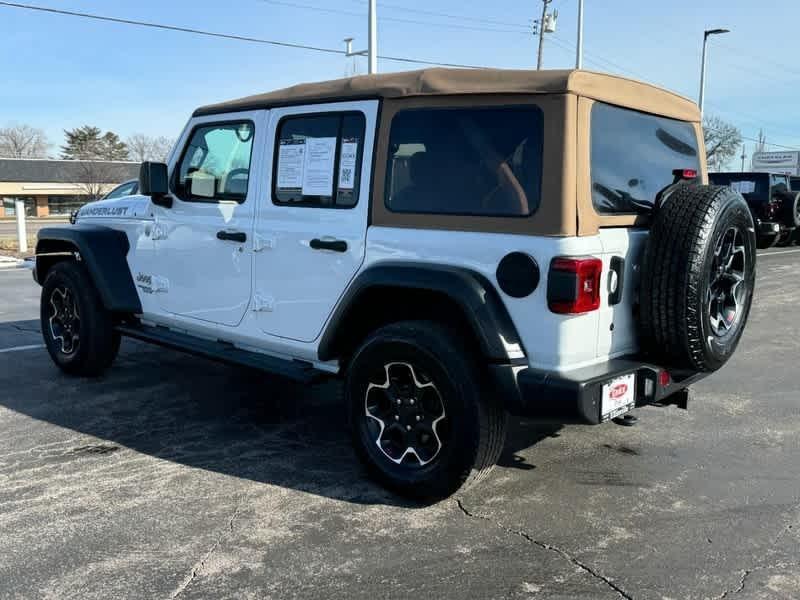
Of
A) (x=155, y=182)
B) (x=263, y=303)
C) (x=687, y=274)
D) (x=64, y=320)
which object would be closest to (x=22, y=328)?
(x=64, y=320)

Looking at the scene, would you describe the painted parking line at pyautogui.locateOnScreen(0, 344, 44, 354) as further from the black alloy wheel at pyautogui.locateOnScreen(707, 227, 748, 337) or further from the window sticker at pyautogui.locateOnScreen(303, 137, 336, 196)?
the black alloy wheel at pyautogui.locateOnScreen(707, 227, 748, 337)

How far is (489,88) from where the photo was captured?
328 centimetres

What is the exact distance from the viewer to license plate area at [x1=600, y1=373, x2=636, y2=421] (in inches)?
124

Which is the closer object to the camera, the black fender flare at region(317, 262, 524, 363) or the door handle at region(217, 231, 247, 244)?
the black fender flare at region(317, 262, 524, 363)

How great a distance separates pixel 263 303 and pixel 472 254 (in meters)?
1.50

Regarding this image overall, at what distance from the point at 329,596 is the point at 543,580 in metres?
0.83

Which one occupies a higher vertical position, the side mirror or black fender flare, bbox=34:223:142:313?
the side mirror

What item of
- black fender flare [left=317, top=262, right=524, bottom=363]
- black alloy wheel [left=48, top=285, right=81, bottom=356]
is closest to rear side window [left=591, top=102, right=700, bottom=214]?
black fender flare [left=317, top=262, right=524, bottom=363]

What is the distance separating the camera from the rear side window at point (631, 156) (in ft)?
10.9

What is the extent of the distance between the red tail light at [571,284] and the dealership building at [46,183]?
6105cm

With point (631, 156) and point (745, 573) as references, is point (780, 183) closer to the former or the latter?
point (631, 156)

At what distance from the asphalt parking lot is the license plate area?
53 cm

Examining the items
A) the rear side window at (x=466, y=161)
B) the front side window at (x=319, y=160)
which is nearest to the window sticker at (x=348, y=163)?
the front side window at (x=319, y=160)

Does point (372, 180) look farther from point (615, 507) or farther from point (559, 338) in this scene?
point (615, 507)
